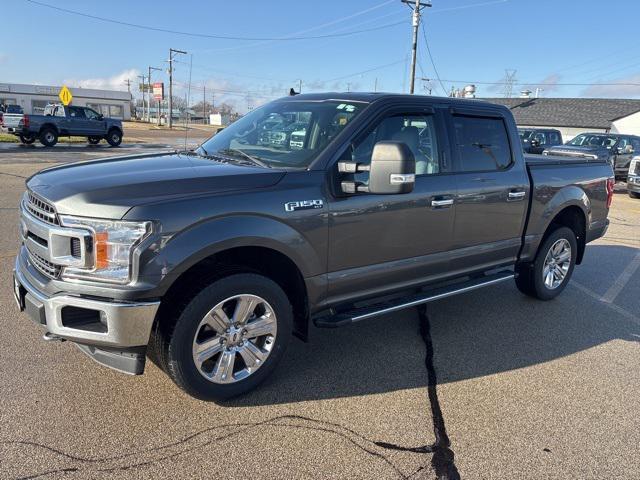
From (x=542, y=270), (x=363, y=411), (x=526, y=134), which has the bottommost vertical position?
(x=363, y=411)

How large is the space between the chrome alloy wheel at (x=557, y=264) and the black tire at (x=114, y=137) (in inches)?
975

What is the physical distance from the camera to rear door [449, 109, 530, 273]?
4402 mm

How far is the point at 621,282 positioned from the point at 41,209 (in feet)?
21.5

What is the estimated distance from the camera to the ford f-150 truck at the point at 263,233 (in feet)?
9.28

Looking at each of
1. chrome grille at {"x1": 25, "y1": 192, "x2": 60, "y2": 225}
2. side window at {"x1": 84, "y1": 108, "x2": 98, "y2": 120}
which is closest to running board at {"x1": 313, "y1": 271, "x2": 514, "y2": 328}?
chrome grille at {"x1": 25, "y1": 192, "x2": 60, "y2": 225}

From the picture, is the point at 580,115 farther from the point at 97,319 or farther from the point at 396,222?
the point at 97,319

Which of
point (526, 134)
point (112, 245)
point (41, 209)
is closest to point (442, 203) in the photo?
point (112, 245)

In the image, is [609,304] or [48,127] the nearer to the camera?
[609,304]

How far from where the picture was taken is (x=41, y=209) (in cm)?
307

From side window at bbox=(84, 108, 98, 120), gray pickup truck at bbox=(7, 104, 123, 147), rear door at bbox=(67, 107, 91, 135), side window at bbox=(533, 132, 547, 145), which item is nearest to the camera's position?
side window at bbox=(533, 132, 547, 145)

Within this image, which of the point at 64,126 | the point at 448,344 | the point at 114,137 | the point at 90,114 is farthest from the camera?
the point at 114,137

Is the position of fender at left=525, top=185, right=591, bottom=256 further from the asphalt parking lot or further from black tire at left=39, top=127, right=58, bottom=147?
black tire at left=39, top=127, right=58, bottom=147

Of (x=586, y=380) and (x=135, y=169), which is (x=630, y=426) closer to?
(x=586, y=380)

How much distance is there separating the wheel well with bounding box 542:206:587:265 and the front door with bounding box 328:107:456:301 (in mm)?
2050
